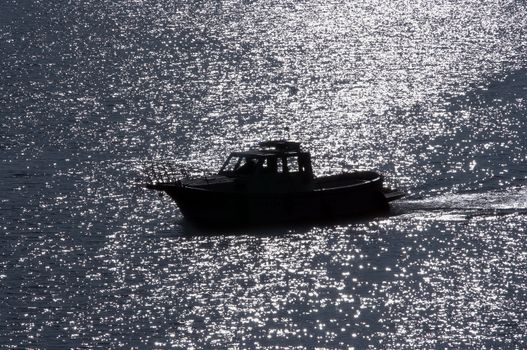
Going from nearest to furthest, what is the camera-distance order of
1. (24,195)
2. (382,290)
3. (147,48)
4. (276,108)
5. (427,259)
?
(382,290), (427,259), (24,195), (276,108), (147,48)

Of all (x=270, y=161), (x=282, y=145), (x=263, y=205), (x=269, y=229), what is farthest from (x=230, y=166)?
(x=269, y=229)

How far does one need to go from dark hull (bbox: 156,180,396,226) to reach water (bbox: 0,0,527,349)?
0.94 meters

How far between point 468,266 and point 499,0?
148m

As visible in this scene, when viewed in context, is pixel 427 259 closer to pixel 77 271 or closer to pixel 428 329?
pixel 428 329

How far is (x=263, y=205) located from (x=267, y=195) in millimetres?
539

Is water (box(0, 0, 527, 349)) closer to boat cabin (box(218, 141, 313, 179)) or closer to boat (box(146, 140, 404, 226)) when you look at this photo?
boat (box(146, 140, 404, 226))

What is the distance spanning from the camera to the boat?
2446 inches

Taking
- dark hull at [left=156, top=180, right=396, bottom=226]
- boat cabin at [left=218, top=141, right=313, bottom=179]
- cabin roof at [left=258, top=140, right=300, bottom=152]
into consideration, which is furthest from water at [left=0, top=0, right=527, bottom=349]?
cabin roof at [left=258, top=140, right=300, bottom=152]

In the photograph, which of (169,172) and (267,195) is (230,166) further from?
(169,172)

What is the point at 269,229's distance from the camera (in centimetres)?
6269

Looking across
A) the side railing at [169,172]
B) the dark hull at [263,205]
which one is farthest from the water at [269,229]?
the side railing at [169,172]

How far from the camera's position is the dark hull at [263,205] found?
6200 cm

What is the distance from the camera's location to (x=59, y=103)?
101250 millimetres

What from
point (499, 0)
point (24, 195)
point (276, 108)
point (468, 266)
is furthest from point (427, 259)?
point (499, 0)
